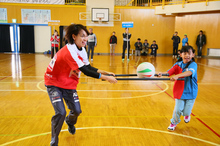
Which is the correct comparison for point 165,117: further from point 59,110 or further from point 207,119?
point 59,110

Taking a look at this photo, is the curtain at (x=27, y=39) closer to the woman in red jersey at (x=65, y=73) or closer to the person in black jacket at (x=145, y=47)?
the person in black jacket at (x=145, y=47)

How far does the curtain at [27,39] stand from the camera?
1959 cm

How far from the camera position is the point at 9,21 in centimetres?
1919

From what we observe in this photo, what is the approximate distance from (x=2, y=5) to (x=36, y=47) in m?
4.56

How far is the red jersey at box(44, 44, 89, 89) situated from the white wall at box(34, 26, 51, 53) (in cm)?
1808

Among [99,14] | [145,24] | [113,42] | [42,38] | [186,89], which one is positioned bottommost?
[186,89]

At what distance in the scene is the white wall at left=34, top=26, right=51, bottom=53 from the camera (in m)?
19.9

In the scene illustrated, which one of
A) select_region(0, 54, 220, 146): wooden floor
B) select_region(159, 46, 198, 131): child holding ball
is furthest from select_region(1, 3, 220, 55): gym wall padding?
select_region(159, 46, 198, 131): child holding ball

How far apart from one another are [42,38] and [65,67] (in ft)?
60.5

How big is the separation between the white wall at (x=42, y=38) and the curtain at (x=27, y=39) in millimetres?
360

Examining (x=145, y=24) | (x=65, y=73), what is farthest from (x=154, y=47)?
(x=65, y=73)

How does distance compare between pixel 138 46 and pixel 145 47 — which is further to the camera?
pixel 145 47

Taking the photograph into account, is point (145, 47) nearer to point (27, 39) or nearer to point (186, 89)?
point (27, 39)

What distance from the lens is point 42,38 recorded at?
66.0ft
